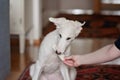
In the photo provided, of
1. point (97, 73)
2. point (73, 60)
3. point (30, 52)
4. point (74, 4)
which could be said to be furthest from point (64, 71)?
point (74, 4)

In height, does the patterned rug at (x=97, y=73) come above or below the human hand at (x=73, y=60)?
below

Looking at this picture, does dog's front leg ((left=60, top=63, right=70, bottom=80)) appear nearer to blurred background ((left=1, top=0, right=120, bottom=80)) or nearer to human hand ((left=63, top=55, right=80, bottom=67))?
human hand ((left=63, top=55, right=80, bottom=67))

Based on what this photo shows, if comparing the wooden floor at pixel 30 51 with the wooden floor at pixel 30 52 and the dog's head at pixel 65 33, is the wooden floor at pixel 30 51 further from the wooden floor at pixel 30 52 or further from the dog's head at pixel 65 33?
the dog's head at pixel 65 33

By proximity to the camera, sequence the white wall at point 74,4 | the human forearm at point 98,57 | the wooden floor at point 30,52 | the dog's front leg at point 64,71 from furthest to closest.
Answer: the white wall at point 74,4, the wooden floor at point 30,52, the dog's front leg at point 64,71, the human forearm at point 98,57

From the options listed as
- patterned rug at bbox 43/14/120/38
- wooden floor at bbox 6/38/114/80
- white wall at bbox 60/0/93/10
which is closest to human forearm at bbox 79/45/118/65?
wooden floor at bbox 6/38/114/80

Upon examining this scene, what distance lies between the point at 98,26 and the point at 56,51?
2.79 m

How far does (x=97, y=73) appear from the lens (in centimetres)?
239

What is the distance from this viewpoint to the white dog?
63.0 inches

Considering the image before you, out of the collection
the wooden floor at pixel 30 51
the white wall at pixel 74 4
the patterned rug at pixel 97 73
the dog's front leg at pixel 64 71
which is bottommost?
the wooden floor at pixel 30 51

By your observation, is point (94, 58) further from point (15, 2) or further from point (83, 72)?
point (15, 2)

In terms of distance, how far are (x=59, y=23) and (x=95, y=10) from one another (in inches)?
147

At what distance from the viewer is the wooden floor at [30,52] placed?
8.25ft

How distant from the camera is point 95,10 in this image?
5297 millimetres

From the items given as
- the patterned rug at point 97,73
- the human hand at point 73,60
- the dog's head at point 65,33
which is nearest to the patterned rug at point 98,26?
the patterned rug at point 97,73
